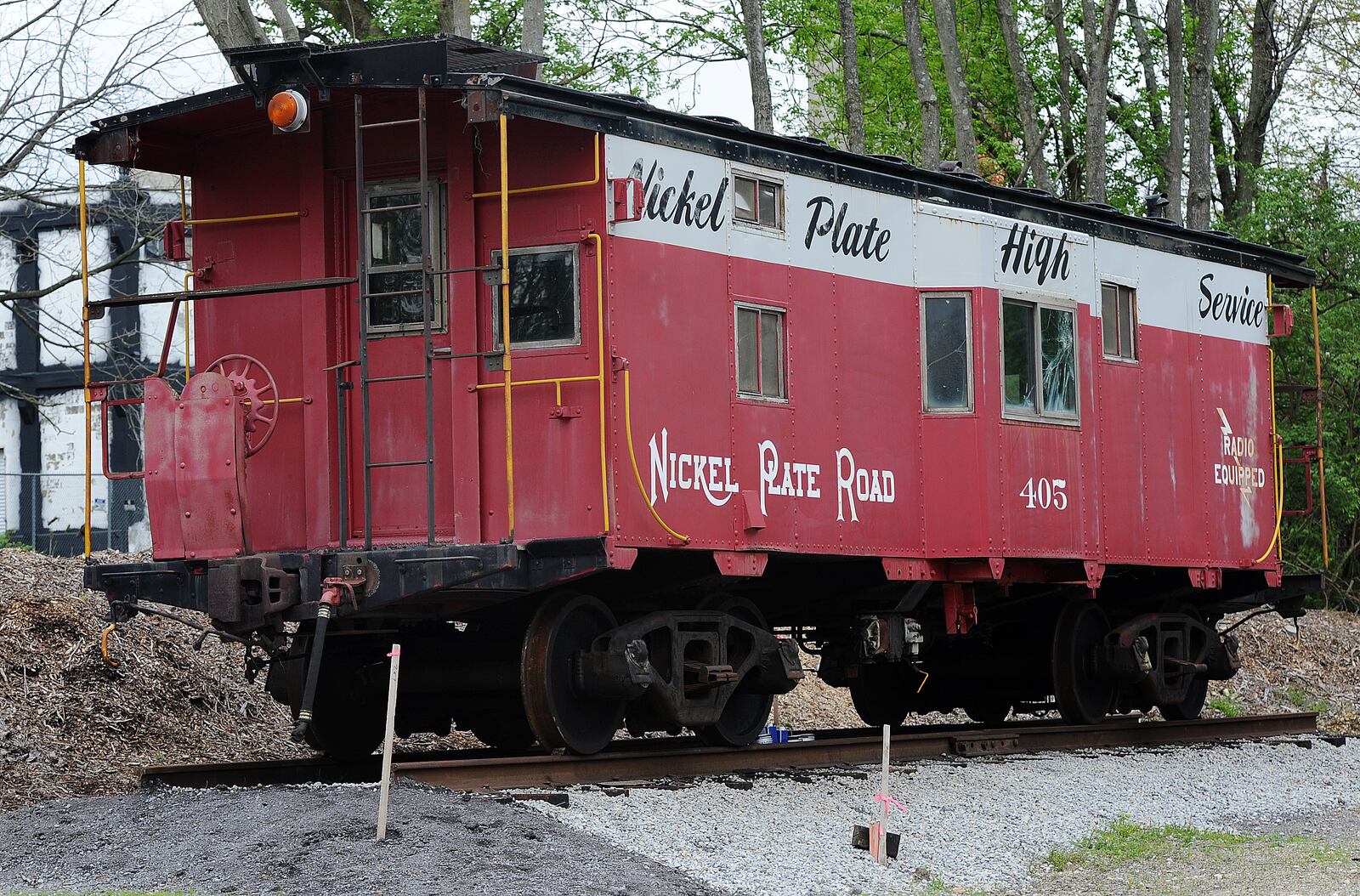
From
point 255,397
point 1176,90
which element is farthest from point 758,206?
point 1176,90

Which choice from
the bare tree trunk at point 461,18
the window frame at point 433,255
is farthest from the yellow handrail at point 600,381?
the bare tree trunk at point 461,18

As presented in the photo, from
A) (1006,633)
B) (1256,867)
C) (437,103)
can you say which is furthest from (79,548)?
(1256,867)

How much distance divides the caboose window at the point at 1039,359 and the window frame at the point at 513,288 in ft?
13.5

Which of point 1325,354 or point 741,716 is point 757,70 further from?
point 1325,354

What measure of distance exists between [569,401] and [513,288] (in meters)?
0.87

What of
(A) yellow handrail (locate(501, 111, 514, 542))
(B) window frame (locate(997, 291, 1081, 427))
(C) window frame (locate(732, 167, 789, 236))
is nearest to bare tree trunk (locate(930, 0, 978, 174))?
(B) window frame (locate(997, 291, 1081, 427))

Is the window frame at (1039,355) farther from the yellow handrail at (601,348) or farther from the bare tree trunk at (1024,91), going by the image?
the bare tree trunk at (1024,91)

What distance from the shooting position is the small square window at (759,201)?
1184 cm

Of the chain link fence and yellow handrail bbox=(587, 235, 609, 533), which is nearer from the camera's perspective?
yellow handrail bbox=(587, 235, 609, 533)

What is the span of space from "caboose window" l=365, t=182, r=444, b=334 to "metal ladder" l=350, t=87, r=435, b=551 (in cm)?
16

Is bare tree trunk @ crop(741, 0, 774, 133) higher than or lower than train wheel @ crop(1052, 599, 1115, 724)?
higher

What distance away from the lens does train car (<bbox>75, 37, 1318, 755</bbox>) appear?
10539 mm

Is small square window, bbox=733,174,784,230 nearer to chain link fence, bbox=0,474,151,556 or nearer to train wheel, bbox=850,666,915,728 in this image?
train wheel, bbox=850,666,915,728

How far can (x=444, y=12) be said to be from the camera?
2072 centimetres
